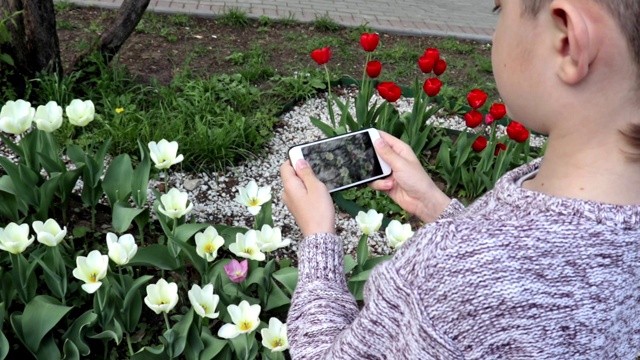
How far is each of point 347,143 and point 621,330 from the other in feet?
2.73

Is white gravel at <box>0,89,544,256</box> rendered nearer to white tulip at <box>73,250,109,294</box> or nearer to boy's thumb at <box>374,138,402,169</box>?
white tulip at <box>73,250,109,294</box>

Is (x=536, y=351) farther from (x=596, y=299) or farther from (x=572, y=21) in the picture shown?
(x=572, y=21)

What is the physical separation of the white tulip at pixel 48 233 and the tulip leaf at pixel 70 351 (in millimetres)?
270

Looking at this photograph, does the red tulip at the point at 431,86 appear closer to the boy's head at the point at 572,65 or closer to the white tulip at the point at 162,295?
the white tulip at the point at 162,295

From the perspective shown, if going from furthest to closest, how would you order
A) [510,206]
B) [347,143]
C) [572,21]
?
[347,143], [510,206], [572,21]

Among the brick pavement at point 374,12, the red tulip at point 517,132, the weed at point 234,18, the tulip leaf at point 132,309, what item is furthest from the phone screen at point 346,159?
the brick pavement at point 374,12

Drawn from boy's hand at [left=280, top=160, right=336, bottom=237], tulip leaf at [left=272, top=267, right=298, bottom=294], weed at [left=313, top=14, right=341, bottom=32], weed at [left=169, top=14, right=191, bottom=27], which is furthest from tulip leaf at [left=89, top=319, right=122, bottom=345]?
weed at [left=313, top=14, right=341, bottom=32]

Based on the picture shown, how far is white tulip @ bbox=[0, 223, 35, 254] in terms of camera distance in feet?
5.74

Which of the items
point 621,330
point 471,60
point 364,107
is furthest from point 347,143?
point 471,60

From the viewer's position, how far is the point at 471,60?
5.25m

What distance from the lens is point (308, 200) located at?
1.46 meters

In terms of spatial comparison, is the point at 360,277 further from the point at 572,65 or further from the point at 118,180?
the point at 572,65

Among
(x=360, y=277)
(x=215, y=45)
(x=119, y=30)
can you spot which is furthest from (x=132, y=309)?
(x=215, y=45)

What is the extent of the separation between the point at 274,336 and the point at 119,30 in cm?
262
